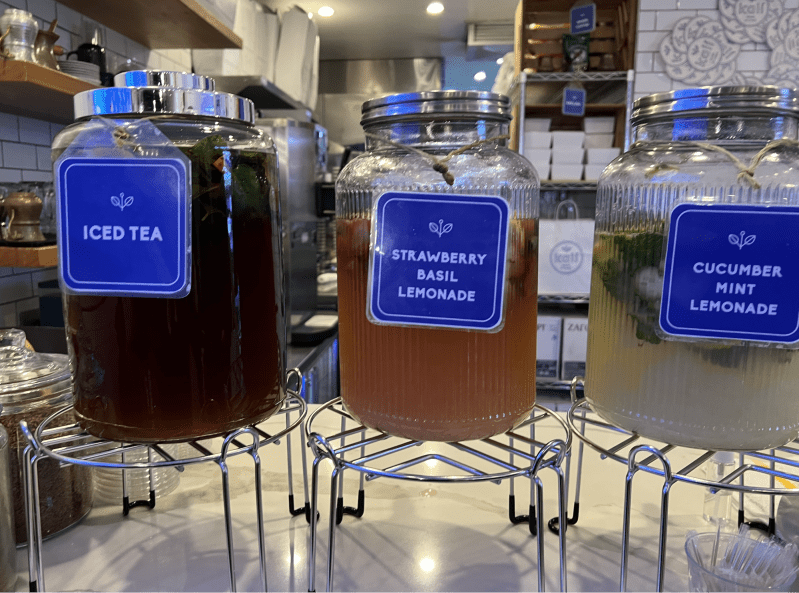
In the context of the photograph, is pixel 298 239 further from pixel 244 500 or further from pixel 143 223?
pixel 143 223

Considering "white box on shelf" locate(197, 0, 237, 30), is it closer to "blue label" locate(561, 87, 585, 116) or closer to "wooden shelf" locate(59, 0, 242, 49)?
"wooden shelf" locate(59, 0, 242, 49)

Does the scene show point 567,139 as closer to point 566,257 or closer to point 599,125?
point 599,125

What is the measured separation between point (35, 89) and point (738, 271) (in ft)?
5.06

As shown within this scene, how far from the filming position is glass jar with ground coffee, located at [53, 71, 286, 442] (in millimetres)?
471

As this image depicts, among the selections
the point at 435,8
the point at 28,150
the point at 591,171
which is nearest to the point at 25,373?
the point at 28,150

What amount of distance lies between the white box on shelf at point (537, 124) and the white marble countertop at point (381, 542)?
237 centimetres

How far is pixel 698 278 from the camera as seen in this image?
458 millimetres

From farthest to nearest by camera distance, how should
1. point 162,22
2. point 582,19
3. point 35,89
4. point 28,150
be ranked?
1. point 582,19
2. point 162,22
3. point 28,150
4. point 35,89

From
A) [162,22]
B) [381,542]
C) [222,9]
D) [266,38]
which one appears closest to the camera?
[381,542]

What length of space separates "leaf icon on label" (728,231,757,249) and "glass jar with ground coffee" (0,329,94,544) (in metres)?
0.68

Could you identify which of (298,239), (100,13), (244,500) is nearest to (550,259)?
(298,239)

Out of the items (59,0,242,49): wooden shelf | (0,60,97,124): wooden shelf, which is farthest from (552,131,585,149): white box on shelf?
(0,60,97,124): wooden shelf

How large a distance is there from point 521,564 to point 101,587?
0.44 metres

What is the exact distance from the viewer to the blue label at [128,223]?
1.52 ft
